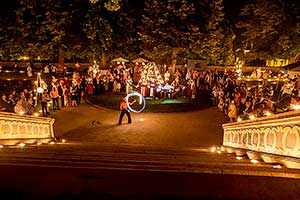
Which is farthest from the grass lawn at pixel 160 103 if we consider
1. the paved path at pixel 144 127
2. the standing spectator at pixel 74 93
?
the standing spectator at pixel 74 93

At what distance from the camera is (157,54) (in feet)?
117

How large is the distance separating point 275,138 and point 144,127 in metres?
11.9

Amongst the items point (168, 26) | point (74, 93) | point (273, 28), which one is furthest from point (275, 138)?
point (168, 26)

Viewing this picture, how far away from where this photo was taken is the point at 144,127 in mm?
18234

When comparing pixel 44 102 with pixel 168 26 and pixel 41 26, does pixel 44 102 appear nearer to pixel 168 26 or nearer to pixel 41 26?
pixel 41 26

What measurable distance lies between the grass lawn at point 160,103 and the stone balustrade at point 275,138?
41.8 feet

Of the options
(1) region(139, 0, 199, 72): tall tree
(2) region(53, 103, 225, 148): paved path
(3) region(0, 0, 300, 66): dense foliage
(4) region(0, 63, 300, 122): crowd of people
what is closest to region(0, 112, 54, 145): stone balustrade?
(2) region(53, 103, 225, 148): paved path

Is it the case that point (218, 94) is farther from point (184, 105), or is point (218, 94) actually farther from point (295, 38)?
point (295, 38)

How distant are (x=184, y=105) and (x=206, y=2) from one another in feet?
55.1

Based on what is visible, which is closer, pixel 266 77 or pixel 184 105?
pixel 184 105

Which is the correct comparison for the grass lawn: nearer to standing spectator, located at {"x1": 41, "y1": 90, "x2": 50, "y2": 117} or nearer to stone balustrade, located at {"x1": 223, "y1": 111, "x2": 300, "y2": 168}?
standing spectator, located at {"x1": 41, "y1": 90, "x2": 50, "y2": 117}

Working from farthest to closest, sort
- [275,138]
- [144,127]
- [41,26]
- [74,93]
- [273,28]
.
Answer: [41,26], [273,28], [74,93], [144,127], [275,138]

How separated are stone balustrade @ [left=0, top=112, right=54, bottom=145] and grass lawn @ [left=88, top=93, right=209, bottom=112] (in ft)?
29.8

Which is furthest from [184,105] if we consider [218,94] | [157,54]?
[157,54]
